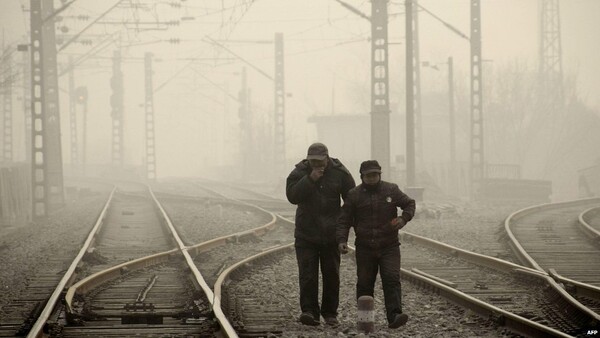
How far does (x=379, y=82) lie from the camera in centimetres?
3000

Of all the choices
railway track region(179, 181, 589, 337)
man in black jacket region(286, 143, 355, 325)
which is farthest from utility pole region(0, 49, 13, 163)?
man in black jacket region(286, 143, 355, 325)

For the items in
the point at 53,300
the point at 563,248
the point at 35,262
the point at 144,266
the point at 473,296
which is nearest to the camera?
the point at 53,300

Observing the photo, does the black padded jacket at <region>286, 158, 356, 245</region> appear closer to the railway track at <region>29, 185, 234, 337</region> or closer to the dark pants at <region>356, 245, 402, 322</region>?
the dark pants at <region>356, 245, 402, 322</region>

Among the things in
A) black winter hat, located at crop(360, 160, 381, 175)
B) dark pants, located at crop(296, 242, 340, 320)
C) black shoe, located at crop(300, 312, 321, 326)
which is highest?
black winter hat, located at crop(360, 160, 381, 175)

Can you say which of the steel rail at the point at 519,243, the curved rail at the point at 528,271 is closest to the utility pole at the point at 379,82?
the steel rail at the point at 519,243

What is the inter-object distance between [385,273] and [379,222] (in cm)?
52

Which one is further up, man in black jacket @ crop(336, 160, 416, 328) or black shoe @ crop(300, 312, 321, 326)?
man in black jacket @ crop(336, 160, 416, 328)

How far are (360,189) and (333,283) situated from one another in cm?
107

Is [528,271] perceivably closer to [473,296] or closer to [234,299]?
[473,296]

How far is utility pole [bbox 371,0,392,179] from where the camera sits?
97.7ft

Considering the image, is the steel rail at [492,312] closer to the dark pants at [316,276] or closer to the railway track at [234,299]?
the railway track at [234,299]

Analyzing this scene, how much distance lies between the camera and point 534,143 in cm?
5716

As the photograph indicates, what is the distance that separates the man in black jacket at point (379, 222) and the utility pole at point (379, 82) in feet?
68.6

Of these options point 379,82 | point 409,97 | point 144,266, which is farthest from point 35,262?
point 409,97
